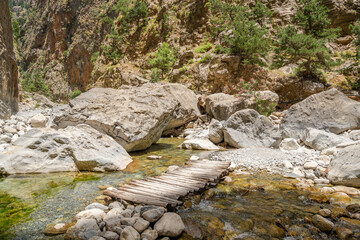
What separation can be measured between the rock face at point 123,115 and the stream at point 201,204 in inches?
78.6

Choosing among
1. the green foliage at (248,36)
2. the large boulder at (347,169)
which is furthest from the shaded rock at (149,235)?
the green foliage at (248,36)

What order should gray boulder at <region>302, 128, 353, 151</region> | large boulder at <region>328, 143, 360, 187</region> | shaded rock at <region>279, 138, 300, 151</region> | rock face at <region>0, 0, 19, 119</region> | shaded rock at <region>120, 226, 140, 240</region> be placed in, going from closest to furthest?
shaded rock at <region>120, 226, 140, 240</region> < large boulder at <region>328, 143, 360, 187</region> < gray boulder at <region>302, 128, 353, 151</region> < shaded rock at <region>279, 138, 300, 151</region> < rock face at <region>0, 0, 19, 119</region>

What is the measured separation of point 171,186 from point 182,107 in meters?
8.19

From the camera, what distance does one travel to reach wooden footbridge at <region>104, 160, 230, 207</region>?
3478mm

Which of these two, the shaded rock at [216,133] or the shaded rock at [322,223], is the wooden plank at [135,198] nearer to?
the shaded rock at [322,223]

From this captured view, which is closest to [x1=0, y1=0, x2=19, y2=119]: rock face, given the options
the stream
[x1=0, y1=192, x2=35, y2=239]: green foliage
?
the stream

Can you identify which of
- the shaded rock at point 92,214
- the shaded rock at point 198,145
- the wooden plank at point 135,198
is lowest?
the shaded rock at point 198,145

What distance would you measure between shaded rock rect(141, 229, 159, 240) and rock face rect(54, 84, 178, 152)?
15.1 ft

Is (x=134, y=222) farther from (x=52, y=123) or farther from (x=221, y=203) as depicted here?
(x=52, y=123)

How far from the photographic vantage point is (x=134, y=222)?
2.75m

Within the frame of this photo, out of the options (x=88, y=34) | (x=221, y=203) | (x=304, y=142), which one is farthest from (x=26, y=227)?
(x=88, y=34)

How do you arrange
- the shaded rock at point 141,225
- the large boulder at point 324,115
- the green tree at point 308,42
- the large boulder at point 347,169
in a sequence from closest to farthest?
the shaded rock at point 141,225 → the large boulder at point 347,169 → the large boulder at point 324,115 → the green tree at point 308,42

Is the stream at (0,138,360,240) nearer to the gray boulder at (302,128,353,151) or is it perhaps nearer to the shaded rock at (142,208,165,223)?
the shaded rock at (142,208,165,223)

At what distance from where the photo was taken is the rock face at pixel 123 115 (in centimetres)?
688
